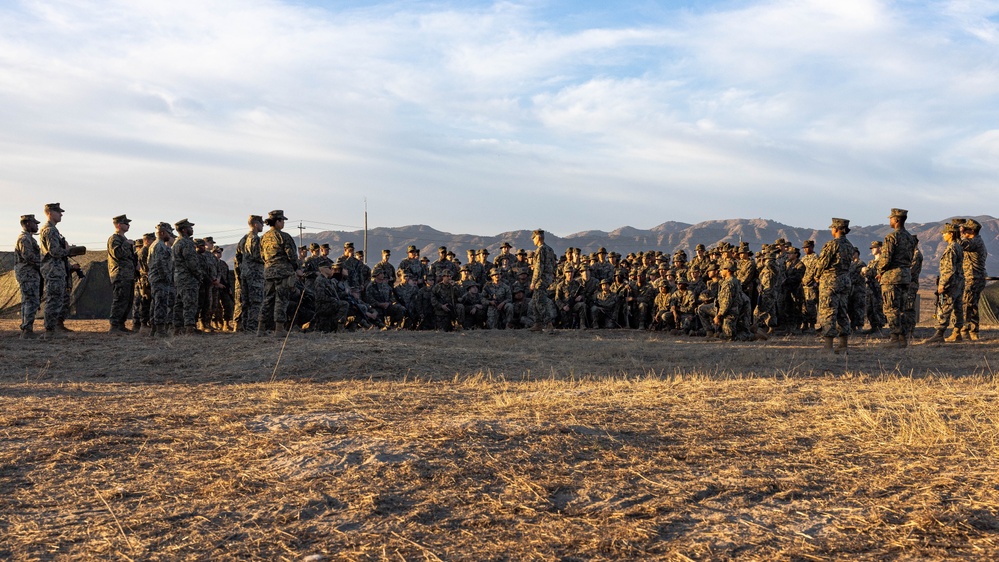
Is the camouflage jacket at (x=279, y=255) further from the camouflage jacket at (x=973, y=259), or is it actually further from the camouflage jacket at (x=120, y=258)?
the camouflage jacket at (x=973, y=259)

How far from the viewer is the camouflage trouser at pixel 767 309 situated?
54.7 feet

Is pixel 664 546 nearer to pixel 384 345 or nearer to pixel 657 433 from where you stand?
pixel 657 433

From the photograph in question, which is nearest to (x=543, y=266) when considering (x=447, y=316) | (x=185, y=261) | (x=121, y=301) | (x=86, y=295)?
(x=447, y=316)

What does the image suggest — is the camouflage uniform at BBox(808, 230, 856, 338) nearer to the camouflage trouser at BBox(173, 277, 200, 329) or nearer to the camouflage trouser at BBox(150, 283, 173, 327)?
the camouflage trouser at BBox(173, 277, 200, 329)

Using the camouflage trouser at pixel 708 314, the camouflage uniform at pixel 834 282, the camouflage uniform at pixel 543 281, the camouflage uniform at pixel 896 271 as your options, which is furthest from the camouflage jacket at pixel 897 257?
the camouflage uniform at pixel 543 281

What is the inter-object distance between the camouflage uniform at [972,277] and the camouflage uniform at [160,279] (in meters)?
14.4

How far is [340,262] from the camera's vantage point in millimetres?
17719

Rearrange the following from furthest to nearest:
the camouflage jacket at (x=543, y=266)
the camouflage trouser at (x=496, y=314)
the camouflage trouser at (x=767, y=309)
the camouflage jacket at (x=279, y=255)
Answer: the camouflage trouser at (x=496, y=314), the camouflage trouser at (x=767, y=309), the camouflage jacket at (x=543, y=266), the camouflage jacket at (x=279, y=255)

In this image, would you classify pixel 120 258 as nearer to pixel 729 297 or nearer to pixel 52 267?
pixel 52 267

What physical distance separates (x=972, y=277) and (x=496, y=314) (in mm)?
9451

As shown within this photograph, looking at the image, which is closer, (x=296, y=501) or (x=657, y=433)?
(x=296, y=501)

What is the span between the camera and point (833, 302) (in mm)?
12508

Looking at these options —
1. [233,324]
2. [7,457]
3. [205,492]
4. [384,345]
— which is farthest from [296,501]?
[233,324]

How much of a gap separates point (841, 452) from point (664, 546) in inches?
89.2
